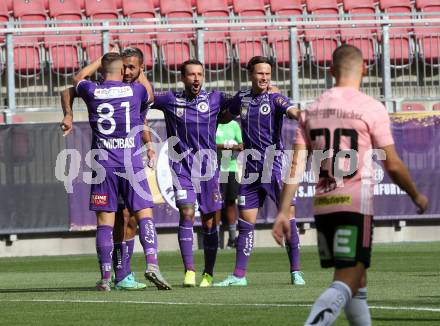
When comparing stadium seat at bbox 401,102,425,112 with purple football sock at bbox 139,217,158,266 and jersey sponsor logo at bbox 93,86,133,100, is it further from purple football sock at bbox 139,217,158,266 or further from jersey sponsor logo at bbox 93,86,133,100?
jersey sponsor logo at bbox 93,86,133,100

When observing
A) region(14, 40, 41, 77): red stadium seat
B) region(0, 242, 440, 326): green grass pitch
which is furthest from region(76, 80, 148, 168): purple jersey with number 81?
region(14, 40, 41, 77): red stadium seat

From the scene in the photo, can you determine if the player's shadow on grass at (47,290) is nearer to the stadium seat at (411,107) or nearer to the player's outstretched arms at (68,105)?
the player's outstretched arms at (68,105)

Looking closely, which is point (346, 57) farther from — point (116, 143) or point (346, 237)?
point (116, 143)

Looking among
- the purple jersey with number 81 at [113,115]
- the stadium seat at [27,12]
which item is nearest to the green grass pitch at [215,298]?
the purple jersey with number 81 at [113,115]

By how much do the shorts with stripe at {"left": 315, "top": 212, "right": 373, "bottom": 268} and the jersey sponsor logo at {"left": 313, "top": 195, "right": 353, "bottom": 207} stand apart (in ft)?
0.20

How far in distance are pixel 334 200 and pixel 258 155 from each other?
18.2 feet

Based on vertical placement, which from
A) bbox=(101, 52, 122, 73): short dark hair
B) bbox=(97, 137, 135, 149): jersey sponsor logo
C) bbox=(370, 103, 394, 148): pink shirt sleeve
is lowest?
bbox=(370, 103, 394, 148): pink shirt sleeve

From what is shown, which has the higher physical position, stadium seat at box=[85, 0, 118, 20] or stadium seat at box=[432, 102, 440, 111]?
stadium seat at box=[85, 0, 118, 20]

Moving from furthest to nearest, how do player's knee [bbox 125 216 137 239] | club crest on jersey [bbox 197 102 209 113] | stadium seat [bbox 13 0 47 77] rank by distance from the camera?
stadium seat [bbox 13 0 47 77]
player's knee [bbox 125 216 137 239]
club crest on jersey [bbox 197 102 209 113]

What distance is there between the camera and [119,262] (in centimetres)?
1318

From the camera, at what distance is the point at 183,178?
13195 millimetres

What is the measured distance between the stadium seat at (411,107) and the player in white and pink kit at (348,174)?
13997mm

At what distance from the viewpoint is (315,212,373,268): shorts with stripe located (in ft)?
24.7

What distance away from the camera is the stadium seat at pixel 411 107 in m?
21.6
